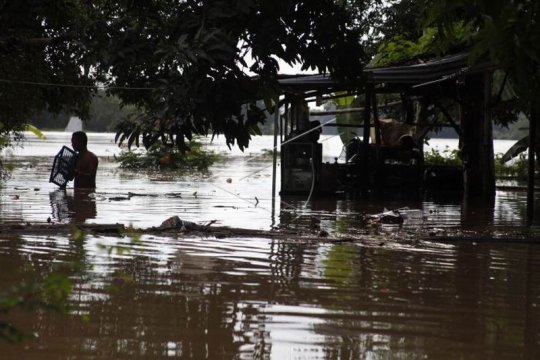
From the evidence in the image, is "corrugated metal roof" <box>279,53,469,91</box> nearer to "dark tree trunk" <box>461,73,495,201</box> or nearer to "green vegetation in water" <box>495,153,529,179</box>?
"dark tree trunk" <box>461,73,495,201</box>

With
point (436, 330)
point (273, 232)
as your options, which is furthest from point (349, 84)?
point (436, 330)

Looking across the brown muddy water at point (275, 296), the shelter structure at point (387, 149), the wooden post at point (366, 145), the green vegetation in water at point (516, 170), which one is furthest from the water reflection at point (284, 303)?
the green vegetation in water at point (516, 170)

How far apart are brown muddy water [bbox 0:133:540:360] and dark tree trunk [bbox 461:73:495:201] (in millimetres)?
7846

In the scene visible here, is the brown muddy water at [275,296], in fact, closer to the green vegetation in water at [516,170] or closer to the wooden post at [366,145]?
the wooden post at [366,145]

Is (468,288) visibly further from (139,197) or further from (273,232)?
(139,197)

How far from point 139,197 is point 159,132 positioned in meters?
5.75

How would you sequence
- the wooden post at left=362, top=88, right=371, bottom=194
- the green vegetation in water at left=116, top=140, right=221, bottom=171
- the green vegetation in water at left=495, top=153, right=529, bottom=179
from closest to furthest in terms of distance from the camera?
1. the wooden post at left=362, top=88, right=371, bottom=194
2. the green vegetation in water at left=495, top=153, right=529, bottom=179
3. the green vegetation in water at left=116, top=140, right=221, bottom=171

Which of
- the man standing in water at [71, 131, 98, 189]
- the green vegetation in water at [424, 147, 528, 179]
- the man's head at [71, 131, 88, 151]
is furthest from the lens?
the green vegetation in water at [424, 147, 528, 179]

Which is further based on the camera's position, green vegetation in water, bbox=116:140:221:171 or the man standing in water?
green vegetation in water, bbox=116:140:221:171

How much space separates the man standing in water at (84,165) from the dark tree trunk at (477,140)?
7.94 meters

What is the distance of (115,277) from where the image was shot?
708cm

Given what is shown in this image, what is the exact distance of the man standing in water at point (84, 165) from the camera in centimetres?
1503

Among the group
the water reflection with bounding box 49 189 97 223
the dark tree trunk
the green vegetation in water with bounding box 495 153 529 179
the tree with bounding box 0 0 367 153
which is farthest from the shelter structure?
the green vegetation in water with bounding box 495 153 529 179

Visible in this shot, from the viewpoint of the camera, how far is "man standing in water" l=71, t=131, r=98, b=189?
15031mm
